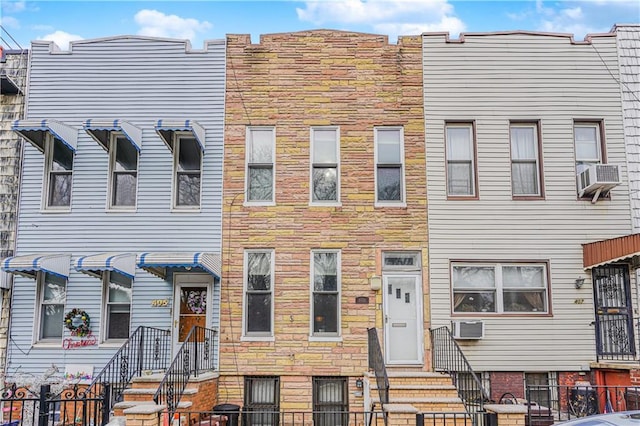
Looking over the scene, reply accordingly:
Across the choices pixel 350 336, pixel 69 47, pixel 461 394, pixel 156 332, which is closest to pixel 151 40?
pixel 69 47

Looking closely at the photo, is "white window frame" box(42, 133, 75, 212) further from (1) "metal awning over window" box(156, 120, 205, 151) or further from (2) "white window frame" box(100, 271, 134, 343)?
(1) "metal awning over window" box(156, 120, 205, 151)

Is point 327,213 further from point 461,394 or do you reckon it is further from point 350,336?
point 461,394

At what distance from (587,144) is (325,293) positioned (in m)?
6.06

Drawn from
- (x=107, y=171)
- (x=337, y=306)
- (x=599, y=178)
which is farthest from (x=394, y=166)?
(x=107, y=171)

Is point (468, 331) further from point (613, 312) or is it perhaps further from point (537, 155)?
point (537, 155)

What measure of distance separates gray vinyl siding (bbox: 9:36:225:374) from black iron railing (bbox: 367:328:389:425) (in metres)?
3.04

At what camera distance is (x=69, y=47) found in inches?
456

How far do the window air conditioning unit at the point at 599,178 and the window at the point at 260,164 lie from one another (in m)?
6.05

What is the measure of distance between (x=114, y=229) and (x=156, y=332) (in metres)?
2.18

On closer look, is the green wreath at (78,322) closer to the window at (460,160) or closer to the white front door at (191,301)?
the white front door at (191,301)

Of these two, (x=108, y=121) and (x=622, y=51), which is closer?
(x=108, y=121)

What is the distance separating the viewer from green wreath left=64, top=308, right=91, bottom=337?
10.6m

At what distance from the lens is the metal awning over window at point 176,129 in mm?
10328

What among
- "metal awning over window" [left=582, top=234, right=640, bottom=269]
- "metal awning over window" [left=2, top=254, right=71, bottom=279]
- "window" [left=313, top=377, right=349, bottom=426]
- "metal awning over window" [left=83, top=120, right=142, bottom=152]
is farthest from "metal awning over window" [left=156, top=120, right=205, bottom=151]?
"metal awning over window" [left=582, top=234, right=640, bottom=269]
